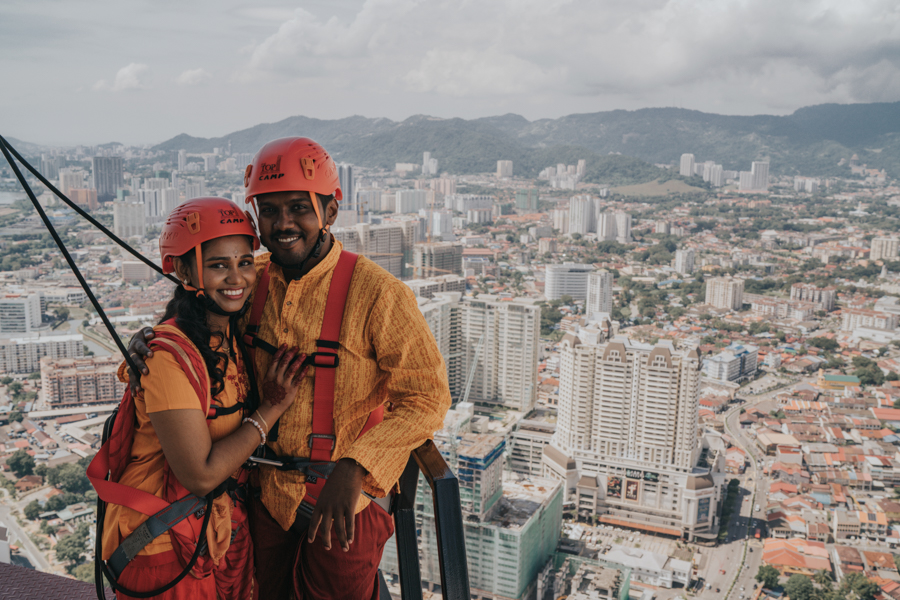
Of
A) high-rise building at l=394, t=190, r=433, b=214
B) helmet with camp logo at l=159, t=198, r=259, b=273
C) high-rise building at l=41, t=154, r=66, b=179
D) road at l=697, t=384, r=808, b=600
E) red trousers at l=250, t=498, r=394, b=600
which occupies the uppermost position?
high-rise building at l=41, t=154, r=66, b=179

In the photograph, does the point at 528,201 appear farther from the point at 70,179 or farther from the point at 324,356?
the point at 324,356

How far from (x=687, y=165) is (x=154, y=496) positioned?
39145mm

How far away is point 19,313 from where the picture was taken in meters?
11.5

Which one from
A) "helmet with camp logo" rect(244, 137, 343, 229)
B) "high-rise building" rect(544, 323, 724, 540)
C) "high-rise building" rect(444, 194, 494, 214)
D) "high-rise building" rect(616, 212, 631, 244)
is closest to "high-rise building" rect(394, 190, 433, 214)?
"high-rise building" rect(444, 194, 494, 214)

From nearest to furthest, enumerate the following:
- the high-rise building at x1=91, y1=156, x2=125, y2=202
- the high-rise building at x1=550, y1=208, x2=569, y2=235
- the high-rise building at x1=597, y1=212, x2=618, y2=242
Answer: the high-rise building at x1=91, y1=156, x2=125, y2=202
the high-rise building at x1=597, y1=212, x2=618, y2=242
the high-rise building at x1=550, y1=208, x2=569, y2=235

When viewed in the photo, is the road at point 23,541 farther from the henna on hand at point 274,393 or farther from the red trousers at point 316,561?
the henna on hand at point 274,393

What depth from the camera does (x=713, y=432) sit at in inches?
417

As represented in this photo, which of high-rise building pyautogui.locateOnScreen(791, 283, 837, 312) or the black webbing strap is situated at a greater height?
the black webbing strap

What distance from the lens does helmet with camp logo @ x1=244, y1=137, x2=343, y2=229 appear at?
700mm

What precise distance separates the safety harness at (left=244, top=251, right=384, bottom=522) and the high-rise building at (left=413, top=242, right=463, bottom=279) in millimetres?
17111

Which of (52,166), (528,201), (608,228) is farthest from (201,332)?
(528,201)

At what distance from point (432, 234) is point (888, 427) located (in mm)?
17497

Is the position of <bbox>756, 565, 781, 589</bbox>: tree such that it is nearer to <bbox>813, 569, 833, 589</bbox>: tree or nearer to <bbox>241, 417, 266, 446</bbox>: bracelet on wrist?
<bbox>813, 569, 833, 589</bbox>: tree

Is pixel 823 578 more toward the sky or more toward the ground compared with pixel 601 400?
more toward the ground
